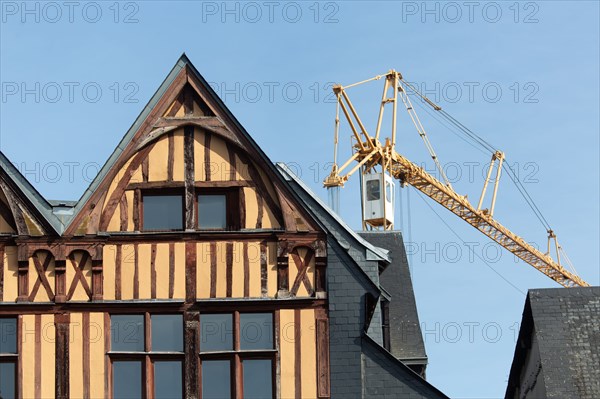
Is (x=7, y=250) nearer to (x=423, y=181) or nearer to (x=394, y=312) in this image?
(x=394, y=312)

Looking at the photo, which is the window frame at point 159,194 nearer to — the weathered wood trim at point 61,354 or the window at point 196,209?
the window at point 196,209

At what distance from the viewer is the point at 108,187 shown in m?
27.2

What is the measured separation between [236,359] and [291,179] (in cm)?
361

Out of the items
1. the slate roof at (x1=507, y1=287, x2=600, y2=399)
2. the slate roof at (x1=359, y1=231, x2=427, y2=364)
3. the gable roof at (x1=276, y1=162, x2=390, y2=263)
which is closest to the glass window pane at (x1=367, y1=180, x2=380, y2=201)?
the slate roof at (x1=359, y1=231, x2=427, y2=364)

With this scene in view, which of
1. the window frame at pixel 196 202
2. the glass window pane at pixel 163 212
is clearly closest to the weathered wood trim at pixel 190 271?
the window frame at pixel 196 202

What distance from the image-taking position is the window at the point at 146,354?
2623 cm

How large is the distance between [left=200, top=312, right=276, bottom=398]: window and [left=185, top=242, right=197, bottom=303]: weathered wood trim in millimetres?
428

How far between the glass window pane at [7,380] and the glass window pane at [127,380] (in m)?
1.73

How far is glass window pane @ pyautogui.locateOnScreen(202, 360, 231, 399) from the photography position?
1032 inches

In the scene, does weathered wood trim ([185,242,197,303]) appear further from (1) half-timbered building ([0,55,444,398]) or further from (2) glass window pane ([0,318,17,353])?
(2) glass window pane ([0,318,17,353])

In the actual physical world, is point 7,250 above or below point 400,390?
above

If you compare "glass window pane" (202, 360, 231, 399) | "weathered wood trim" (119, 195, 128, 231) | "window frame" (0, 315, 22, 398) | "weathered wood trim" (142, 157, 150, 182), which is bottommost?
"glass window pane" (202, 360, 231, 399)

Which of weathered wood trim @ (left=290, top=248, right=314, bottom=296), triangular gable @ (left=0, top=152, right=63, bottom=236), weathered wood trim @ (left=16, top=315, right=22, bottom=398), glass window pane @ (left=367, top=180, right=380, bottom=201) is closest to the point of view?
weathered wood trim @ (left=16, top=315, right=22, bottom=398)

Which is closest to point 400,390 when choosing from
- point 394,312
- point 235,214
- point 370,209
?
point 235,214
